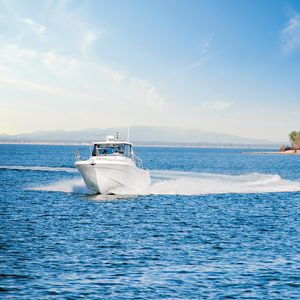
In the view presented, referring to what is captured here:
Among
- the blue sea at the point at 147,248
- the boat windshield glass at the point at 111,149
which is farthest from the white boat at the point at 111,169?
the blue sea at the point at 147,248

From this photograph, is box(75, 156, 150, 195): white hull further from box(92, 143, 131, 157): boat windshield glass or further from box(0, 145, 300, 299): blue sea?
box(92, 143, 131, 157): boat windshield glass

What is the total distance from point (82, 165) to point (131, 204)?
6.12m

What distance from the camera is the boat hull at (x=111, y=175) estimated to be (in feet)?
155

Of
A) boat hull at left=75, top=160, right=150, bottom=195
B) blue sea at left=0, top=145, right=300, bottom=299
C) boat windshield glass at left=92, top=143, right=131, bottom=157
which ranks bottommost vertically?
blue sea at left=0, top=145, right=300, bottom=299

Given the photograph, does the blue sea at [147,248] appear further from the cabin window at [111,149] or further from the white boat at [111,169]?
the cabin window at [111,149]

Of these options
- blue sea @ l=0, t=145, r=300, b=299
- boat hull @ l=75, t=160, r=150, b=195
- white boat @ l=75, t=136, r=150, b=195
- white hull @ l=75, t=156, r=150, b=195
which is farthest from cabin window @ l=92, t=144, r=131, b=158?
blue sea @ l=0, t=145, r=300, b=299

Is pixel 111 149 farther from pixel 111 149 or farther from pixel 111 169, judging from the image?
pixel 111 169

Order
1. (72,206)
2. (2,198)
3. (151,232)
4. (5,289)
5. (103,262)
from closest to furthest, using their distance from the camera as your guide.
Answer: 1. (5,289)
2. (103,262)
3. (151,232)
4. (72,206)
5. (2,198)

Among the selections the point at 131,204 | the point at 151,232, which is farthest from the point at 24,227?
the point at 131,204

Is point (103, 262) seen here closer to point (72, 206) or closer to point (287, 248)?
point (287, 248)

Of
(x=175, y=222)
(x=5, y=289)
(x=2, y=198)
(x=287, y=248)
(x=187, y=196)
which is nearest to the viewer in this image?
(x=5, y=289)

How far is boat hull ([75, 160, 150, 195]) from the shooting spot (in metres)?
47.3

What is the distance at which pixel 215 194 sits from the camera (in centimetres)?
5819

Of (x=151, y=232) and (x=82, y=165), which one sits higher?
(x=82, y=165)
